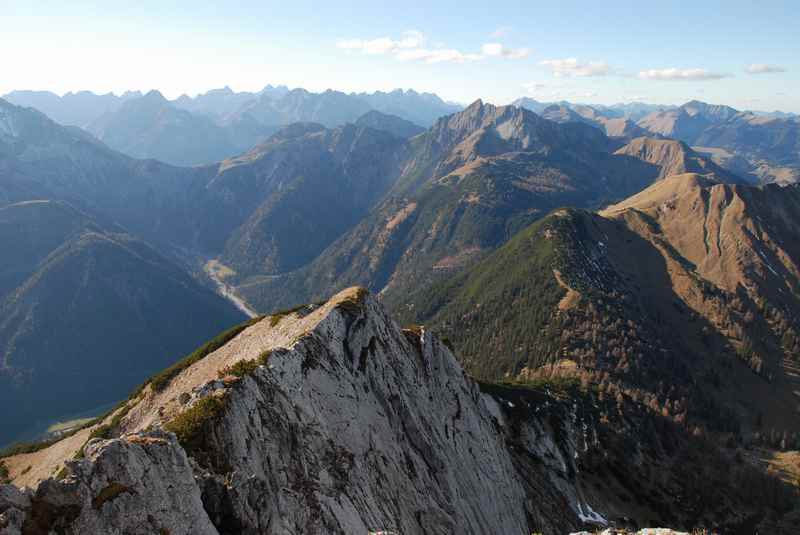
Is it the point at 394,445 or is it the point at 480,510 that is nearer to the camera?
the point at 394,445

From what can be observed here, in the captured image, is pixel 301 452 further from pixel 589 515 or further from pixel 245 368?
pixel 589 515

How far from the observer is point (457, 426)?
69.5 meters

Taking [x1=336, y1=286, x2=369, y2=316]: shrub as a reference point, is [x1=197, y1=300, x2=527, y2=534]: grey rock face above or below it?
below

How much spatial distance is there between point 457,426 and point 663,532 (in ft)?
129

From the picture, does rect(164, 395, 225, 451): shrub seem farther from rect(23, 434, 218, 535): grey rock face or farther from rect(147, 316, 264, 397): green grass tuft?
rect(147, 316, 264, 397): green grass tuft

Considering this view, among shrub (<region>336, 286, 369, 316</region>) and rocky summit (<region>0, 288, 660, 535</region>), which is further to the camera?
shrub (<region>336, 286, 369, 316</region>)

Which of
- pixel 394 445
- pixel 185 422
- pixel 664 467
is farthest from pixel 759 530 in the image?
pixel 185 422

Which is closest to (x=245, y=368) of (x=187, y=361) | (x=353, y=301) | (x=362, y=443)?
(x=362, y=443)

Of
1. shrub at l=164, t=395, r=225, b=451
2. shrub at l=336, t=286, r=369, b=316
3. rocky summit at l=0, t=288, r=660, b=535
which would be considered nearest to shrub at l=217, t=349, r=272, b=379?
rocky summit at l=0, t=288, r=660, b=535

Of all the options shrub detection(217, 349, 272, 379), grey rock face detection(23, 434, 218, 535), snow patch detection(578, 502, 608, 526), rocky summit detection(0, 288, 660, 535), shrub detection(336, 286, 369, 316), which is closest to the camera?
grey rock face detection(23, 434, 218, 535)

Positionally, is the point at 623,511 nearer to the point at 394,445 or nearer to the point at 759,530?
the point at 759,530

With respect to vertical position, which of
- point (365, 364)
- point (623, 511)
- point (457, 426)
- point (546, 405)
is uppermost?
point (365, 364)

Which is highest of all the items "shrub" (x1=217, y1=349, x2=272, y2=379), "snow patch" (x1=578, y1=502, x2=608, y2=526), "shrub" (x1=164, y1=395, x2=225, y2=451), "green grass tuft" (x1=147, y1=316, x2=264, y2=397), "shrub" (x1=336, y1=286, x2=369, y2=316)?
"shrub" (x1=336, y1=286, x2=369, y2=316)

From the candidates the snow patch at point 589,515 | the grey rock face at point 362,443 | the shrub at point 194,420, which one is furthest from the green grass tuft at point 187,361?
the snow patch at point 589,515
